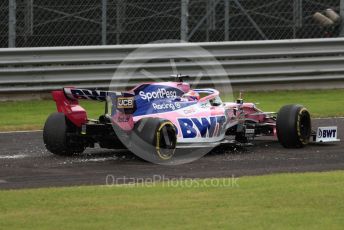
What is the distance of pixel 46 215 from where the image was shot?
830 cm

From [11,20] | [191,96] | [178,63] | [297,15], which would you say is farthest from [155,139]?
[297,15]

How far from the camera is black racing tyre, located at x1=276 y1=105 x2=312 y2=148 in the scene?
13.2 meters

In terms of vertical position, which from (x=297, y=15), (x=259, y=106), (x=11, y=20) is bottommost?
(x=259, y=106)

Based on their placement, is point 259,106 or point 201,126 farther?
point 259,106

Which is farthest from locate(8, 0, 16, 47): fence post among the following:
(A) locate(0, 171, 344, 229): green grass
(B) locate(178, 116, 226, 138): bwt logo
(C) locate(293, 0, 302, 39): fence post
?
(A) locate(0, 171, 344, 229): green grass

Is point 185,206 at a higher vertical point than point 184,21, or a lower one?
lower

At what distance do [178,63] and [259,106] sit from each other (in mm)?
2085

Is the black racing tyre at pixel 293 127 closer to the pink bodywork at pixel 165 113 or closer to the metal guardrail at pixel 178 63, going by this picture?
the pink bodywork at pixel 165 113

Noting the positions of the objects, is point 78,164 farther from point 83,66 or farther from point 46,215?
point 83,66

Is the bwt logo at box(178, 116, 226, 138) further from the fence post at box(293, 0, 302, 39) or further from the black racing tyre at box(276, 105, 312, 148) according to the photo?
the fence post at box(293, 0, 302, 39)

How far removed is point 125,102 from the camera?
12.4m

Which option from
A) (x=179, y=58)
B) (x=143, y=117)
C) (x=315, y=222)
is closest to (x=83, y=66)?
(x=179, y=58)

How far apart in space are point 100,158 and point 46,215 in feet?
14.4

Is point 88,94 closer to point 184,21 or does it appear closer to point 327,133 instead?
point 327,133
